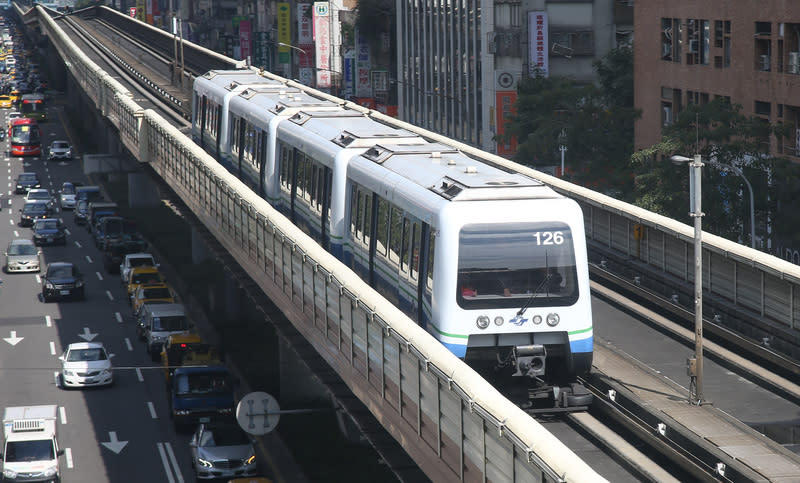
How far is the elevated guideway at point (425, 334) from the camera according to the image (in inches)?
560

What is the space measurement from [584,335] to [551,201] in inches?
82.7

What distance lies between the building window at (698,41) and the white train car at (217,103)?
18946 mm

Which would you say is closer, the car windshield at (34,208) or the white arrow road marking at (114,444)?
the white arrow road marking at (114,444)

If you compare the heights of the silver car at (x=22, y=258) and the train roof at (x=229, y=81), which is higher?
the train roof at (x=229, y=81)

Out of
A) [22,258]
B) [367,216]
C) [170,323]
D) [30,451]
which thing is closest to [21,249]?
[22,258]

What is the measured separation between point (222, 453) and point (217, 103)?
46.9 feet

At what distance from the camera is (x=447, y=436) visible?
15906 mm

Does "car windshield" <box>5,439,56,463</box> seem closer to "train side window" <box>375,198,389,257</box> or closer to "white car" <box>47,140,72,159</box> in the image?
"train side window" <box>375,198,389,257</box>

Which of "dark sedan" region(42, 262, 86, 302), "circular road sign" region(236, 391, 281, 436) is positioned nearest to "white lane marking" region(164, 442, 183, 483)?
"circular road sign" region(236, 391, 281, 436)

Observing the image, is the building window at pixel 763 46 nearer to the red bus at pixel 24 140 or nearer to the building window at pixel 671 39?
the building window at pixel 671 39

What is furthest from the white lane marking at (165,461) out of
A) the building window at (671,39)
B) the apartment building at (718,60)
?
the building window at (671,39)

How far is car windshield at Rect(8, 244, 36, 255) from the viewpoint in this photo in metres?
65.1

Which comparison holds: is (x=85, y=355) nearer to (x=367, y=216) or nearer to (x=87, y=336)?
(x=87, y=336)

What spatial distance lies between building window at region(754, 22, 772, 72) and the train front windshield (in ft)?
106
